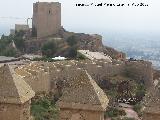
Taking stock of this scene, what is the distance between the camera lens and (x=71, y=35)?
5547 centimetres

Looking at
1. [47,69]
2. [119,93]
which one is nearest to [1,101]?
[47,69]

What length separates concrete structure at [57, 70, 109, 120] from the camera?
11.6 meters

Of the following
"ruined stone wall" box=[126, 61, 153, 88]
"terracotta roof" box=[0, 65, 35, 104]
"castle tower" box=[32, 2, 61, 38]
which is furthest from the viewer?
"castle tower" box=[32, 2, 61, 38]

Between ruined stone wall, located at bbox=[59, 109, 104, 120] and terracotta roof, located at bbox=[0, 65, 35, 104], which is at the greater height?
terracotta roof, located at bbox=[0, 65, 35, 104]

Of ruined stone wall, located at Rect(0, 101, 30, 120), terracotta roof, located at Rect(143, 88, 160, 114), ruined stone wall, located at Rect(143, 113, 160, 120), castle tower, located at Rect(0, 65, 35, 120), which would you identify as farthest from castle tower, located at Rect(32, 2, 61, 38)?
terracotta roof, located at Rect(143, 88, 160, 114)

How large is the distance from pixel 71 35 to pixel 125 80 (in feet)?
51.8

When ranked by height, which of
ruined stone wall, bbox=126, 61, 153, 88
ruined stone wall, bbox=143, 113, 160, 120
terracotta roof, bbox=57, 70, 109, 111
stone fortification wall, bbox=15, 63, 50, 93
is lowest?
ruined stone wall, bbox=126, 61, 153, 88

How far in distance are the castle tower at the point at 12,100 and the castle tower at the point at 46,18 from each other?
45.7 metres

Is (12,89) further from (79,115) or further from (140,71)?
(140,71)

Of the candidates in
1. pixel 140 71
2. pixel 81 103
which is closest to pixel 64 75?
pixel 140 71

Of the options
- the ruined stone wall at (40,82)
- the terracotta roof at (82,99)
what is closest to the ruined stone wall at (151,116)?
the terracotta roof at (82,99)

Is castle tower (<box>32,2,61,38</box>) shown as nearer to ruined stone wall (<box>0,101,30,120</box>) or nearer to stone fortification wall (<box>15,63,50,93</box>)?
stone fortification wall (<box>15,63,50,93</box>)

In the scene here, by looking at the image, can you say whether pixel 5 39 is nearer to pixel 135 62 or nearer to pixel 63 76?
pixel 135 62

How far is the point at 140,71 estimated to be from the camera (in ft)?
144
